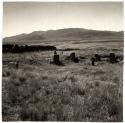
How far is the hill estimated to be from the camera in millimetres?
3459

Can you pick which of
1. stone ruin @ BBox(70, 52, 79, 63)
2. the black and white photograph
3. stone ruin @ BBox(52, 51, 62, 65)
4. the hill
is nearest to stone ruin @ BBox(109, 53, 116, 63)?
the black and white photograph

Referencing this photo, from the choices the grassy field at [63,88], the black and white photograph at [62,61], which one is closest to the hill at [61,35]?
the black and white photograph at [62,61]

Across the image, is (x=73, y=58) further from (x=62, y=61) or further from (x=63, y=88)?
(x=63, y=88)

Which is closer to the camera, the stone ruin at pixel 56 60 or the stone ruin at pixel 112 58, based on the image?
the stone ruin at pixel 112 58

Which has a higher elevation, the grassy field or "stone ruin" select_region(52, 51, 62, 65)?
"stone ruin" select_region(52, 51, 62, 65)

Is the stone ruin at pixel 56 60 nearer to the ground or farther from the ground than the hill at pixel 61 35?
nearer to the ground

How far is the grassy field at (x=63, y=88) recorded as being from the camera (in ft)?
11.0

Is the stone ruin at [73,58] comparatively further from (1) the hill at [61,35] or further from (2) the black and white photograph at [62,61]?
(1) the hill at [61,35]

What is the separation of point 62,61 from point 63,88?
296mm

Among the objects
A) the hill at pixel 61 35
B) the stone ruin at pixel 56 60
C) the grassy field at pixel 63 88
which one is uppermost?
the hill at pixel 61 35

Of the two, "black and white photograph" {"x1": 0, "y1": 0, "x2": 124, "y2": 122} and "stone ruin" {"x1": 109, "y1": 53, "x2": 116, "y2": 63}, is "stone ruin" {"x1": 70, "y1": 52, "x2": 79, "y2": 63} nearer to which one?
"black and white photograph" {"x1": 0, "y1": 0, "x2": 124, "y2": 122}

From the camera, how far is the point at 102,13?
11.4 ft

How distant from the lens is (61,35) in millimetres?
3486

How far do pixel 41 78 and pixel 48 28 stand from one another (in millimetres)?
540
